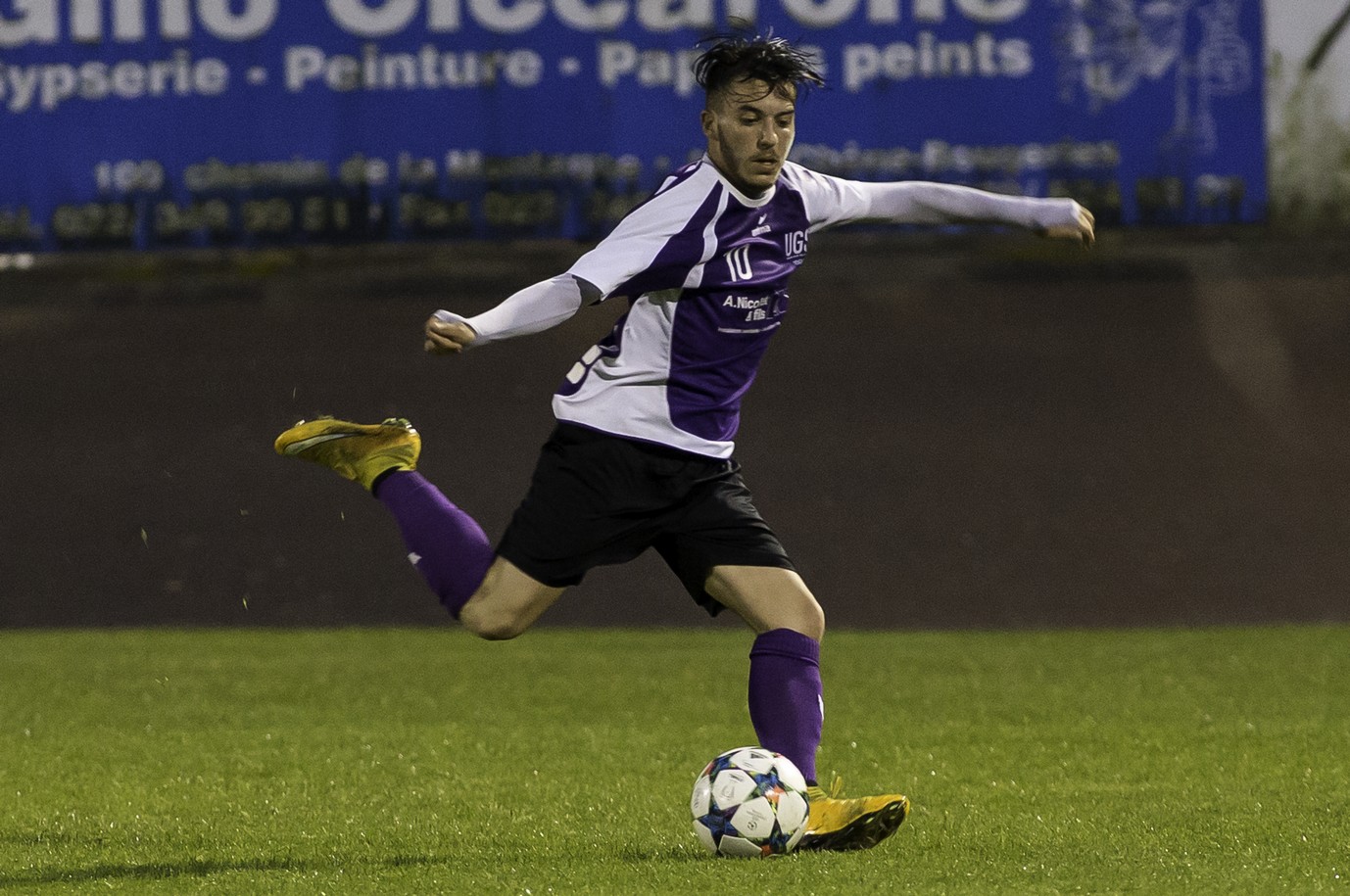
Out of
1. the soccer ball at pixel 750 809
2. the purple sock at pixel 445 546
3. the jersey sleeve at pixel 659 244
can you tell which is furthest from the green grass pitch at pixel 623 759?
the jersey sleeve at pixel 659 244

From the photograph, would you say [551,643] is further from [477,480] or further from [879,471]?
[879,471]

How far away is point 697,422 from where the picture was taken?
459 centimetres

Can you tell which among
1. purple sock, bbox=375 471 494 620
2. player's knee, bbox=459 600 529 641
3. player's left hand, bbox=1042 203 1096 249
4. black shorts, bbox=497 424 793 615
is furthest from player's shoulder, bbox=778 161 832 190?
player's knee, bbox=459 600 529 641

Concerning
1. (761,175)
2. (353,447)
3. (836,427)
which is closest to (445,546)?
(353,447)

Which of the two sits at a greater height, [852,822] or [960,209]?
[960,209]

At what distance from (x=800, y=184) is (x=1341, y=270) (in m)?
6.51

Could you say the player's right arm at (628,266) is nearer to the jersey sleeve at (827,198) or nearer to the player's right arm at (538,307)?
the player's right arm at (538,307)

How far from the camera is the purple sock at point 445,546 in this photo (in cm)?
468

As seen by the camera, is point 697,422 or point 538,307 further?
point 697,422

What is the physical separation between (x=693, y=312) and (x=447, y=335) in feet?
2.33

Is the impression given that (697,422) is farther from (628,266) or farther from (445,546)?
(445,546)

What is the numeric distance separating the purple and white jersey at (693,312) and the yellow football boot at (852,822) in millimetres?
852

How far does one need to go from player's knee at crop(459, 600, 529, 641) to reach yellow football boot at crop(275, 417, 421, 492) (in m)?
0.47

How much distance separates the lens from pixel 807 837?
432 cm
